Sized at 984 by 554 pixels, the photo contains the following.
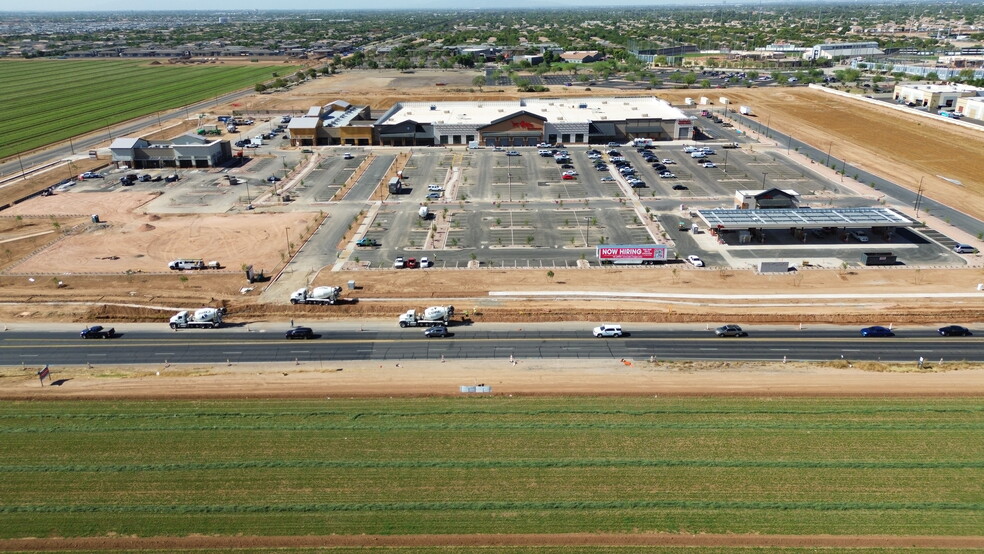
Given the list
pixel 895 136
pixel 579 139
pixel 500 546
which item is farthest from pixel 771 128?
pixel 500 546

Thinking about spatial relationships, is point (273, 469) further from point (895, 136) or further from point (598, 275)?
point (895, 136)

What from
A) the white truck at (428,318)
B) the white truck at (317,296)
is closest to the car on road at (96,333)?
the white truck at (317,296)

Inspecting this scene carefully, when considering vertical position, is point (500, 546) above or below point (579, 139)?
below

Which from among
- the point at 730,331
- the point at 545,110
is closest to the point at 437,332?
the point at 730,331

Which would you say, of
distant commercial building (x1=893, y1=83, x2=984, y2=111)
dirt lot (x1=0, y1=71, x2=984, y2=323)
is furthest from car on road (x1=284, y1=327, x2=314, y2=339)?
distant commercial building (x1=893, y1=83, x2=984, y2=111)

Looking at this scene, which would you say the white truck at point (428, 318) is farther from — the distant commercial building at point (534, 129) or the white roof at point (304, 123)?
the white roof at point (304, 123)

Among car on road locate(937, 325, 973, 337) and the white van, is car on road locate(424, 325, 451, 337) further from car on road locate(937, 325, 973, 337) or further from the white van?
car on road locate(937, 325, 973, 337)

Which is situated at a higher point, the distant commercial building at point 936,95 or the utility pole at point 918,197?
the distant commercial building at point 936,95
